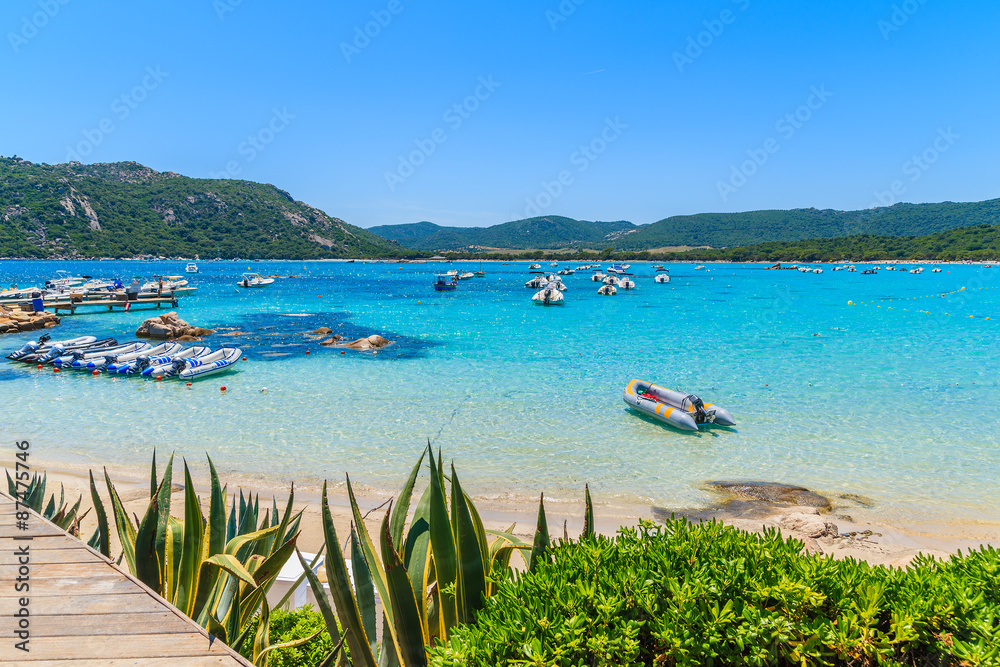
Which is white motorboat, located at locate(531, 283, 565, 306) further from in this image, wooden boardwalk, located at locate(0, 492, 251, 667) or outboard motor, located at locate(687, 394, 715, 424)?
wooden boardwalk, located at locate(0, 492, 251, 667)

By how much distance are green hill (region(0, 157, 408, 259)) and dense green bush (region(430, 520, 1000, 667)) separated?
153 meters

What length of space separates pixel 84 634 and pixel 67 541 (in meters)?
0.95

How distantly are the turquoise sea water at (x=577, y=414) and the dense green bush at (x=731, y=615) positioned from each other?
22.8ft

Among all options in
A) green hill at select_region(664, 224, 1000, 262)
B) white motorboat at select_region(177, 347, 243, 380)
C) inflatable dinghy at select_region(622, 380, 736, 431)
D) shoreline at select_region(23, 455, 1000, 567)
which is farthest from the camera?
green hill at select_region(664, 224, 1000, 262)

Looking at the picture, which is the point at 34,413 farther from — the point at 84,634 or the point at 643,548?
the point at 643,548

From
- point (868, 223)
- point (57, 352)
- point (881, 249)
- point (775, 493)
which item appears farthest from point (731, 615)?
point (868, 223)

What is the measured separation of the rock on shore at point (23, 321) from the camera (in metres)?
28.4

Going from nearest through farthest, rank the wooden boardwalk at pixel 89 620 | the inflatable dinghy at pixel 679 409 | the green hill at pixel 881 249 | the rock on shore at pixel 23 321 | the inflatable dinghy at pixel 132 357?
1. the wooden boardwalk at pixel 89 620
2. the inflatable dinghy at pixel 679 409
3. the inflatable dinghy at pixel 132 357
4. the rock on shore at pixel 23 321
5. the green hill at pixel 881 249

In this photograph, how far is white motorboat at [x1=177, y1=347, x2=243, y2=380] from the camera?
1777 centimetres

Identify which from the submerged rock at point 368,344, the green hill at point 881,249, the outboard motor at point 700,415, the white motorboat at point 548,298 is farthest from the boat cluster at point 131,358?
the green hill at point 881,249

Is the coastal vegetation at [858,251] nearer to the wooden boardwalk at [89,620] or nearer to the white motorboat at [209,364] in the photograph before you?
the white motorboat at [209,364]

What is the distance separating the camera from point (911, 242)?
143 metres

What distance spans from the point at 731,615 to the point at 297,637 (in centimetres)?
283

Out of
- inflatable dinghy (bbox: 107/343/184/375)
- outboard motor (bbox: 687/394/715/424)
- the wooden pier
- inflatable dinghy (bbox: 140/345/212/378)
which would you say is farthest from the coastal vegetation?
outboard motor (bbox: 687/394/715/424)
